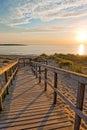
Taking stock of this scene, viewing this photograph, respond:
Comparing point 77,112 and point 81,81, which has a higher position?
point 81,81

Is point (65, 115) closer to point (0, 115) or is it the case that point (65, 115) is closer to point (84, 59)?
point (0, 115)

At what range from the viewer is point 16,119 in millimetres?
3531

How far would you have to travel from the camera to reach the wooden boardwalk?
3264 millimetres

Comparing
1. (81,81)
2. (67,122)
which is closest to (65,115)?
(67,122)

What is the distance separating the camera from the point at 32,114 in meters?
3.80

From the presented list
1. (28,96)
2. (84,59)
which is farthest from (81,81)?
(84,59)

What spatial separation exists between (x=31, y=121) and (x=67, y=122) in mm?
827

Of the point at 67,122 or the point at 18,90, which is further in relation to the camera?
the point at 18,90

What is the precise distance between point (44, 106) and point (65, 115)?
2.42 ft

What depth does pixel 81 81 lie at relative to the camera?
2.46 m

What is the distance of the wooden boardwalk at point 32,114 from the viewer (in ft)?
10.7

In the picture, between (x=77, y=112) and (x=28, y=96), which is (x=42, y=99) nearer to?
(x=28, y=96)

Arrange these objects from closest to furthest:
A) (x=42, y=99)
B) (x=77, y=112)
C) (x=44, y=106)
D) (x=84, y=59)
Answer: (x=77, y=112)
(x=44, y=106)
(x=42, y=99)
(x=84, y=59)

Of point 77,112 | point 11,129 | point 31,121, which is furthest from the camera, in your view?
point 31,121
